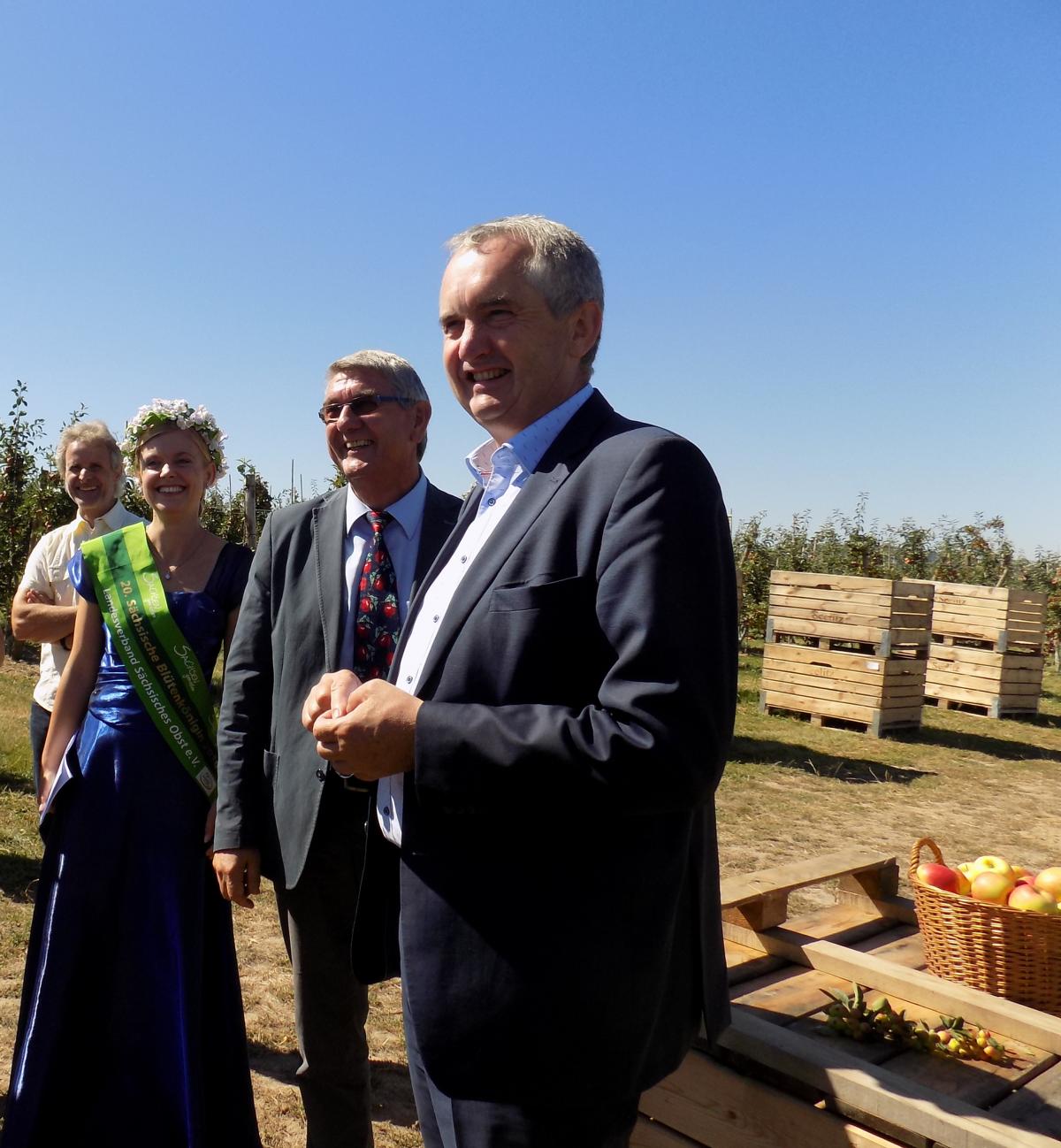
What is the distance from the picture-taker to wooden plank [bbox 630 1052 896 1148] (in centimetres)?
191

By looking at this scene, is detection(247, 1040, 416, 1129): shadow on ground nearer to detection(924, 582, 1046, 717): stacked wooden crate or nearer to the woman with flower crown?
the woman with flower crown

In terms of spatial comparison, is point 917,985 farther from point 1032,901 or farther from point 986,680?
point 986,680

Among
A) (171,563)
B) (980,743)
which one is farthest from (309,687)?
(980,743)

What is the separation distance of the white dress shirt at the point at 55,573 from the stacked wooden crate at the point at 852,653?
807 cm

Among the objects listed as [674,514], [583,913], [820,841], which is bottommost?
[820,841]

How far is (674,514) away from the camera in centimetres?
128

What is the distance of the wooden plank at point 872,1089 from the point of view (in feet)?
5.52

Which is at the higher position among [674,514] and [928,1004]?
[674,514]

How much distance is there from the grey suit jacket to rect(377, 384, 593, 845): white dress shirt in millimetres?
712

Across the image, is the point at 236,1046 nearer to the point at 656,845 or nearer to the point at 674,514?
the point at 656,845

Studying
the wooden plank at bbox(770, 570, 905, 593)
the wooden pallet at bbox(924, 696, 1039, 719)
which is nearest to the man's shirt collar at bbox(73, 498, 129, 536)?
the wooden plank at bbox(770, 570, 905, 593)

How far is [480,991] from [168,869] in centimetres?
158

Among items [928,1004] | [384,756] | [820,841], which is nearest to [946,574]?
[820,841]

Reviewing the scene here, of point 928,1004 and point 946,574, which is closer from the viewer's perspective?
point 928,1004
